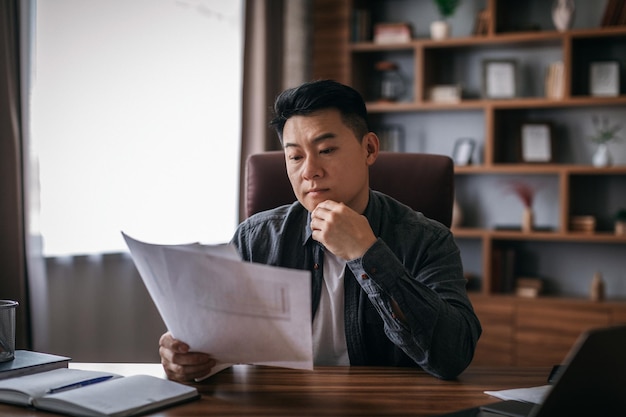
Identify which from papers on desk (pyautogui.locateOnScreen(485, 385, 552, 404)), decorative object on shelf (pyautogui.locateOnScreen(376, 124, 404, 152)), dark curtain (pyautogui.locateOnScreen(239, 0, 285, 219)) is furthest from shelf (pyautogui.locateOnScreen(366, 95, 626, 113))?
papers on desk (pyautogui.locateOnScreen(485, 385, 552, 404))

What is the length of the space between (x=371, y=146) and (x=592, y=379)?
97 cm

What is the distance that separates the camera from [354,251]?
136cm

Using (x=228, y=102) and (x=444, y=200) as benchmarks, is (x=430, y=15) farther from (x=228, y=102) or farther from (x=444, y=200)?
(x=444, y=200)

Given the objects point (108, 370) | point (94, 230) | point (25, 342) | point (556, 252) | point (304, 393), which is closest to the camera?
point (304, 393)

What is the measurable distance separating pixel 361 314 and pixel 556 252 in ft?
8.88

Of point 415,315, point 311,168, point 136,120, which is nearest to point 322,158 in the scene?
point 311,168

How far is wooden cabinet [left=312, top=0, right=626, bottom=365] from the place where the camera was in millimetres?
3785

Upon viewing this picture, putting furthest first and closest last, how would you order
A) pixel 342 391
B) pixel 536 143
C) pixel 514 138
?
pixel 514 138 < pixel 536 143 < pixel 342 391

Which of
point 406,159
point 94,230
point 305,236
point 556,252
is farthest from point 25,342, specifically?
point 556,252

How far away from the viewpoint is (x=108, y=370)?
134cm

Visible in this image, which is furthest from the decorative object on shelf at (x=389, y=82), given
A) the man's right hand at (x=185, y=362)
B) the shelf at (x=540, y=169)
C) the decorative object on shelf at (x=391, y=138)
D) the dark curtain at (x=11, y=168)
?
the man's right hand at (x=185, y=362)

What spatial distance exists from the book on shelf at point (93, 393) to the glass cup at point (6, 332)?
10 cm

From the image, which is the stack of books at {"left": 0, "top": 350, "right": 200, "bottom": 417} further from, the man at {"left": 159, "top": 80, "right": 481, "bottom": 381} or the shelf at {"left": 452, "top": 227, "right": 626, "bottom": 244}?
the shelf at {"left": 452, "top": 227, "right": 626, "bottom": 244}

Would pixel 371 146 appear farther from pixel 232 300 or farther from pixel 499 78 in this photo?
pixel 499 78
